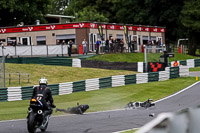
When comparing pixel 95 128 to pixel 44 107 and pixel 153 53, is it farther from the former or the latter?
pixel 153 53

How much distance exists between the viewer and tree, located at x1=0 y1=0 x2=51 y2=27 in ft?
178

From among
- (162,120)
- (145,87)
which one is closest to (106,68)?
(145,87)

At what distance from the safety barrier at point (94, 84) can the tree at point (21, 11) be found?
3047cm

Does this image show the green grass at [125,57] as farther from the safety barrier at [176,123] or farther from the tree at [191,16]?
the safety barrier at [176,123]

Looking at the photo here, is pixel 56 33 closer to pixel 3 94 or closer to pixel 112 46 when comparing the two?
pixel 112 46

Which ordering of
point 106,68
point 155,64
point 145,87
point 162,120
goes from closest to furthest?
point 162,120 < point 145,87 < point 155,64 < point 106,68

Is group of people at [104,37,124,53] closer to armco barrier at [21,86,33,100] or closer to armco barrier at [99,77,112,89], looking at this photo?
armco barrier at [99,77,112,89]

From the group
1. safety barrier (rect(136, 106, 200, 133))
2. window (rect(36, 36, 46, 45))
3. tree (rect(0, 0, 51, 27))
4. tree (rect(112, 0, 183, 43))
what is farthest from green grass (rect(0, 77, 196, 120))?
tree (rect(112, 0, 183, 43))

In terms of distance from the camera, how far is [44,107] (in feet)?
36.4

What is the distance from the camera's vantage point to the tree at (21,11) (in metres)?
54.4

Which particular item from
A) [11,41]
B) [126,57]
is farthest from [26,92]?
[11,41]

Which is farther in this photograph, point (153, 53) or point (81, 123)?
point (153, 53)

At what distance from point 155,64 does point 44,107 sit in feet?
67.7

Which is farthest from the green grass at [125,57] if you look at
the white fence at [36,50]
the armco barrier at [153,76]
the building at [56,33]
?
the armco barrier at [153,76]
